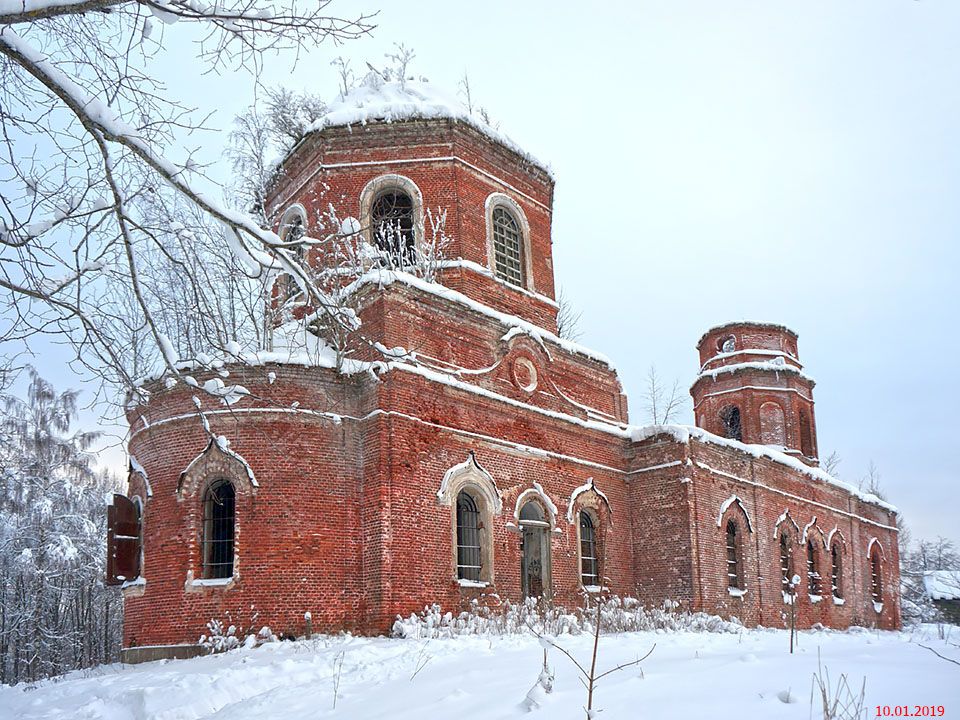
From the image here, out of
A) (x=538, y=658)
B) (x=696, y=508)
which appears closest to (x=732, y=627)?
(x=696, y=508)

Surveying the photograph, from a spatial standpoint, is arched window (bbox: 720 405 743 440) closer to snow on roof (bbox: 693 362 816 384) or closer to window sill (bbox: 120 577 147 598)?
snow on roof (bbox: 693 362 816 384)

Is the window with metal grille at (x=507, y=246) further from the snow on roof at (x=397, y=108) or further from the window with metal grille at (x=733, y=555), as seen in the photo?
the window with metal grille at (x=733, y=555)

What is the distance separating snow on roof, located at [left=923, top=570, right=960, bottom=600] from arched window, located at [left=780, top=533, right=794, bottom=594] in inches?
770

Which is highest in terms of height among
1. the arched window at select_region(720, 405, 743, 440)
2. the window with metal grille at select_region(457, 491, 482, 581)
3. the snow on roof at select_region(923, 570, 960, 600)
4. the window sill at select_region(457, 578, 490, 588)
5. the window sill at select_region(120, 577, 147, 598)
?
the arched window at select_region(720, 405, 743, 440)

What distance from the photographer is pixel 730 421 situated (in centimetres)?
2748

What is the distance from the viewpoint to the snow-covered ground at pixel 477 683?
4.72 metres

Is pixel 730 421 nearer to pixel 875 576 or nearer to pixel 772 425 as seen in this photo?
pixel 772 425

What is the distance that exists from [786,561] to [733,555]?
113 inches

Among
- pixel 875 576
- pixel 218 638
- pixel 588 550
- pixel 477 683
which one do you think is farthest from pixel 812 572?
pixel 477 683

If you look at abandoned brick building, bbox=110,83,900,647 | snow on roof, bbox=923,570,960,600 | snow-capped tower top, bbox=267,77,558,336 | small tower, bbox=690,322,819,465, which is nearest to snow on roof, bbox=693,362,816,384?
small tower, bbox=690,322,819,465

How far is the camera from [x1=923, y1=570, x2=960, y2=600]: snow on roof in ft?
118

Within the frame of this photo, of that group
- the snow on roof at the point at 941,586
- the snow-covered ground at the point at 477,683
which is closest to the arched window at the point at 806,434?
the snow on roof at the point at 941,586

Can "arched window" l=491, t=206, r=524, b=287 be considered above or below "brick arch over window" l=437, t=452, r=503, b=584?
above

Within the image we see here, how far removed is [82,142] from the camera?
206 inches
